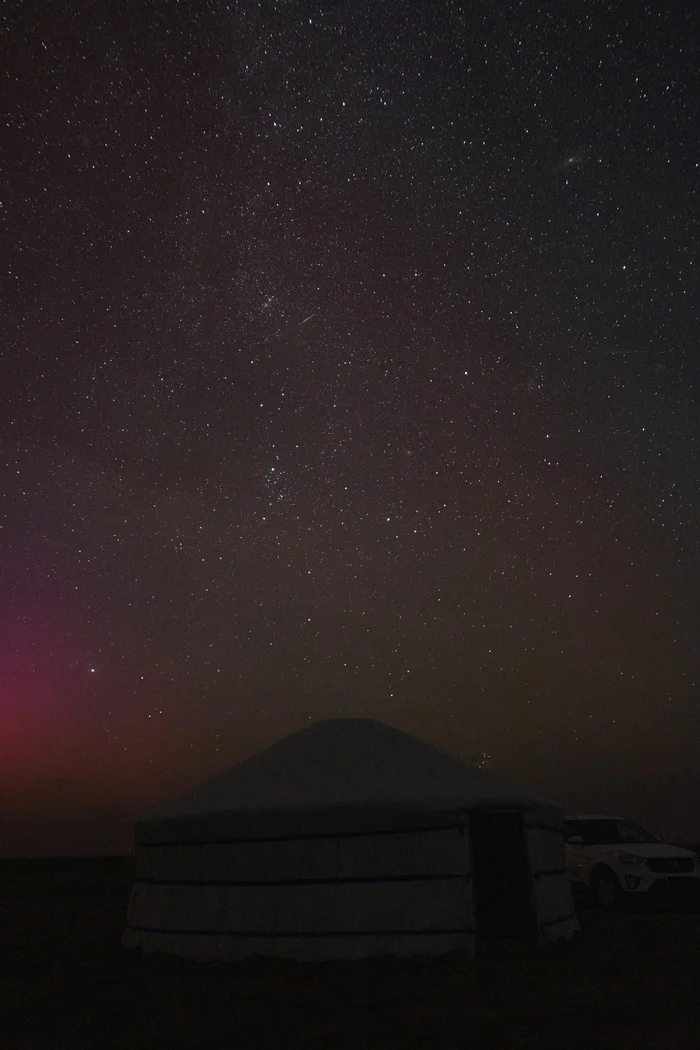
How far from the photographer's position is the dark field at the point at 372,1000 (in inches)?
229

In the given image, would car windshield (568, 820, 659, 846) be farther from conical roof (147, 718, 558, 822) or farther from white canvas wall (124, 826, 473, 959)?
white canvas wall (124, 826, 473, 959)

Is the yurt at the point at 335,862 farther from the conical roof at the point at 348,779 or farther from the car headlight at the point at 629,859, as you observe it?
the car headlight at the point at 629,859

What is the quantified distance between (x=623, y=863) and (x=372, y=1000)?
22.4ft

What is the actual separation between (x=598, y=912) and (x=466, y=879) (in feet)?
15.3

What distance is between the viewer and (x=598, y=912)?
40.8 ft

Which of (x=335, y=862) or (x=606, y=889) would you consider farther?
(x=606, y=889)

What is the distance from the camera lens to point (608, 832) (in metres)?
13.6

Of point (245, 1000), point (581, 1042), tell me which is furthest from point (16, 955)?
point (581, 1042)

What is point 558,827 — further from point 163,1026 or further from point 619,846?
point 163,1026

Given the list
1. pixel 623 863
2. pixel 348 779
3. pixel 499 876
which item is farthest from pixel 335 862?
pixel 623 863

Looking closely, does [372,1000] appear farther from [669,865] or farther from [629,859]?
[669,865]

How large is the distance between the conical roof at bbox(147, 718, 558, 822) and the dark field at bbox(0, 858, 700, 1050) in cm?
154

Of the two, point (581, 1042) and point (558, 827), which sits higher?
point (558, 827)

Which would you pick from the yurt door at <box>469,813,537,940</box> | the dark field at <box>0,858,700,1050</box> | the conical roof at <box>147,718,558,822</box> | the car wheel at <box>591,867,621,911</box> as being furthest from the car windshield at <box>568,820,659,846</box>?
the conical roof at <box>147,718,558,822</box>
